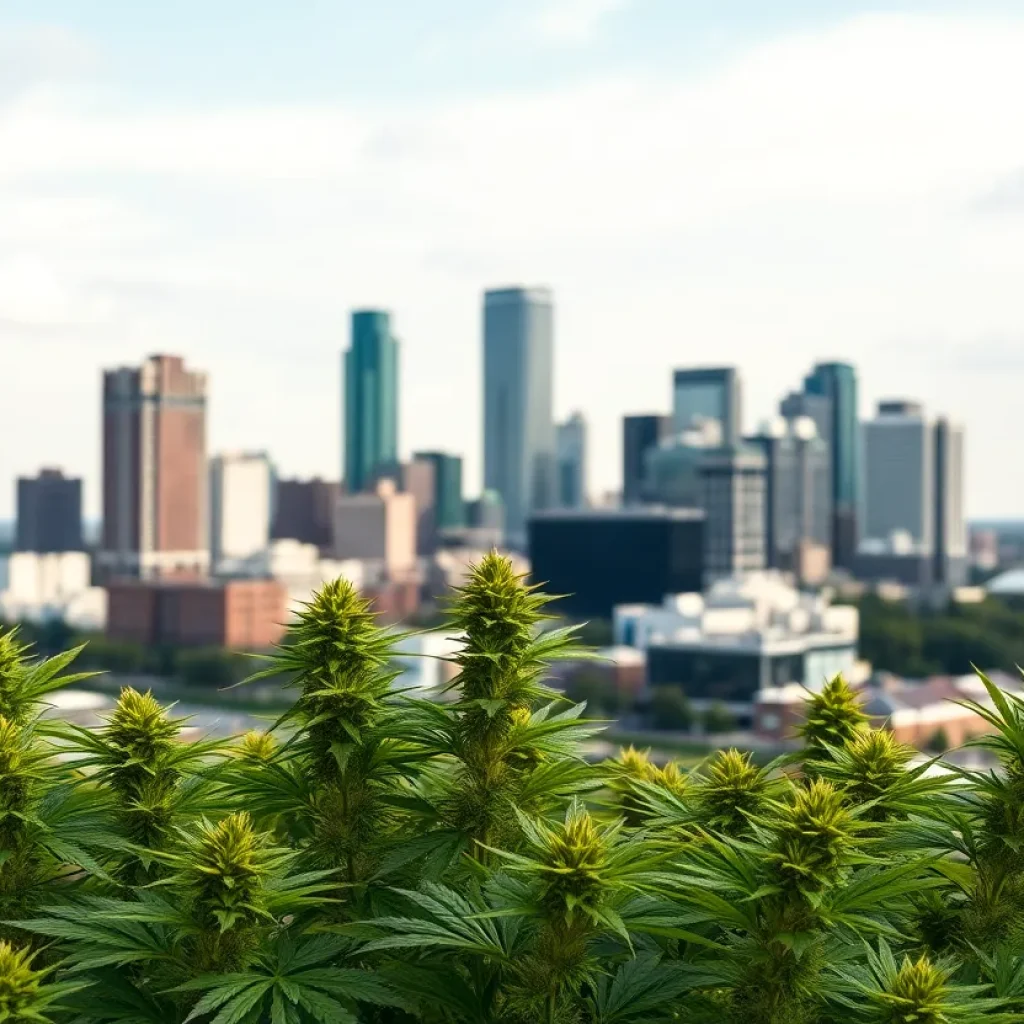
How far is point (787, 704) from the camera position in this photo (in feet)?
383

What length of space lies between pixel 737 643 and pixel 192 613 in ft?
177

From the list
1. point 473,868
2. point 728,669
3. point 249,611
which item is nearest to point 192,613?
point 249,611

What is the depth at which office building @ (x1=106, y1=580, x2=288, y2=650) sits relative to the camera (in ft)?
532

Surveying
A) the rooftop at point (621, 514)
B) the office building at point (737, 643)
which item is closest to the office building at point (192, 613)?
the rooftop at point (621, 514)

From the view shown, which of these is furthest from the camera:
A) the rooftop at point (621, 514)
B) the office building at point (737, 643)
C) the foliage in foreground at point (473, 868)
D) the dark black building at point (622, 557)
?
the rooftop at point (621, 514)

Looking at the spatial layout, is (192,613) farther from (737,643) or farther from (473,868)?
(473,868)

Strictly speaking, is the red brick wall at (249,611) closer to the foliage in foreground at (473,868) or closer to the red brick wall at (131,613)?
the red brick wall at (131,613)

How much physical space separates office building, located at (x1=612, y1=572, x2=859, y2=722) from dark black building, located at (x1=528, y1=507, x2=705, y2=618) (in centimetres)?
2557

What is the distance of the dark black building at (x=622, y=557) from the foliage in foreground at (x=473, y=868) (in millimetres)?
170820

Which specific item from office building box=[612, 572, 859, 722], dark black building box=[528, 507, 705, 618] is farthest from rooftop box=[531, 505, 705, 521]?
office building box=[612, 572, 859, 722]

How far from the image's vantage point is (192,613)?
163 meters

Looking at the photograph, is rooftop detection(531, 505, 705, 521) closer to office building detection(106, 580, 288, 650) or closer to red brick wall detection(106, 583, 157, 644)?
office building detection(106, 580, 288, 650)

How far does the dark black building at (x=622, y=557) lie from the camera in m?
178

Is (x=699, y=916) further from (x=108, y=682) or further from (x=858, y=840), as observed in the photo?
(x=108, y=682)
